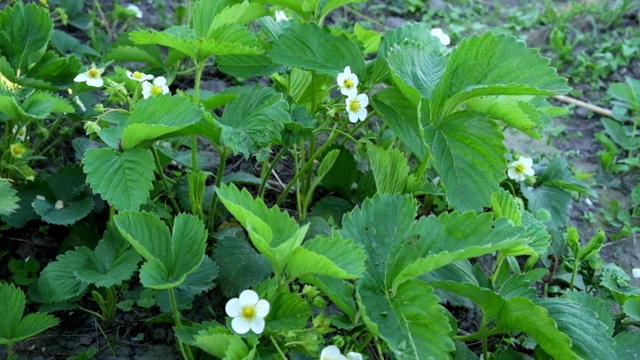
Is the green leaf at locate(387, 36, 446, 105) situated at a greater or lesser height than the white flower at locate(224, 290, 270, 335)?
greater

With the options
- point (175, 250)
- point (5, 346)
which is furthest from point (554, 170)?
point (5, 346)

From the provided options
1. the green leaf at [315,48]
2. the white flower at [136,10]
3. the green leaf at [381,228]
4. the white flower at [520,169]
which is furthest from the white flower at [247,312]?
the white flower at [136,10]

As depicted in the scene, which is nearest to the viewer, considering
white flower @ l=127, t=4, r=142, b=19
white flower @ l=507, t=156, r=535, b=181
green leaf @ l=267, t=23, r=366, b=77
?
green leaf @ l=267, t=23, r=366, b=77

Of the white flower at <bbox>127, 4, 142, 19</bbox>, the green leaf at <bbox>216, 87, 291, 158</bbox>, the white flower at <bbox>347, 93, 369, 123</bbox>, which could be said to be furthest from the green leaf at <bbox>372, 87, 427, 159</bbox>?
the white flower at <bbox>127, 4, 142, 19</bbox>

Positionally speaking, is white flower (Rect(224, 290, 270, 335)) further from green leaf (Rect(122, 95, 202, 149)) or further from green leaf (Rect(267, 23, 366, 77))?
green leaf (Rect(267, 23, 366, 77))

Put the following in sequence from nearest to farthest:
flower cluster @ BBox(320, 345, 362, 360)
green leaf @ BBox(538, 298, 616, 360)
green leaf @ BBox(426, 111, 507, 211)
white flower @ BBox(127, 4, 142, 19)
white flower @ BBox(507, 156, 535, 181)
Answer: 1. flower cluster @ BBox(320, 345, 362, 360)
2. green leaf @ BBox(538, 298, 616, 360)
3. green leaf @ BBox(426, 111, 507, 211)
4. white flower @ BBox(507, 156, 535, 181)
5. white flower @ BBox(127, 4, 142, 19)

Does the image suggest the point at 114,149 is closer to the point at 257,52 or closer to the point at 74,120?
the point at 257,52
